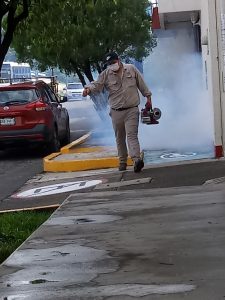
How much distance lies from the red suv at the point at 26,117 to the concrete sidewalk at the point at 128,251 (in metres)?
7.77

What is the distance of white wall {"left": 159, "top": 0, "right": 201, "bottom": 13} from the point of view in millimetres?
16484

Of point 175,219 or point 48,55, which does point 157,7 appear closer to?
point 48,55

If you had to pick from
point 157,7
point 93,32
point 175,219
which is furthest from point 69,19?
point 175,219

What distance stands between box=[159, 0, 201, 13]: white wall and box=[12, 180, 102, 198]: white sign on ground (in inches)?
284

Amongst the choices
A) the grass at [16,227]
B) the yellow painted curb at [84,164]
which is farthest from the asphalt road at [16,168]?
the grass at [16,227]

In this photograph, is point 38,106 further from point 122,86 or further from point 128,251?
point 128,251

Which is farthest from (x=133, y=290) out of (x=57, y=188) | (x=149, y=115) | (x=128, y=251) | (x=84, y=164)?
(x=84, y=164)

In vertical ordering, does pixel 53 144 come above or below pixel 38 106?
below

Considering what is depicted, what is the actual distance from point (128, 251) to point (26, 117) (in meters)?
10.6

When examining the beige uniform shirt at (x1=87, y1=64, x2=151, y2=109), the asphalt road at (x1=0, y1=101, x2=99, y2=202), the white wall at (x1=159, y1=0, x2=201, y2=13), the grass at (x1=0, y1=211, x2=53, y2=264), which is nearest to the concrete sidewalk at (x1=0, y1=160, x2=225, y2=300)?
the grass at (x1=0, y1=211, x2=53, y2=264)

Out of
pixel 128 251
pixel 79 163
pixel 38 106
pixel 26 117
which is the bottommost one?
pixel 79 163

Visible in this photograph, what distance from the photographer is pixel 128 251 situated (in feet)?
17.6

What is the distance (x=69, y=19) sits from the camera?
22953mm

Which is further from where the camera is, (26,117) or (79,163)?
(26,117)
